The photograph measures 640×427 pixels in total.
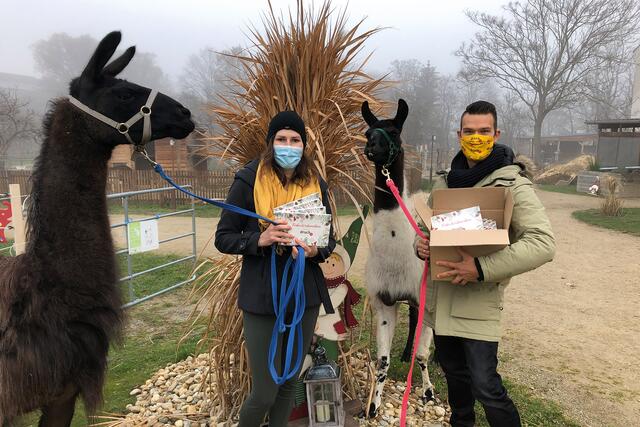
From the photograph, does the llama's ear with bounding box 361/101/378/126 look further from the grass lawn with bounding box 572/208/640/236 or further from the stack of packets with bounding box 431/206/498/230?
the grass lawn with bounding box 572/208/640/236

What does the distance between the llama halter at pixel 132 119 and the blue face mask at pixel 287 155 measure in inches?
22.5

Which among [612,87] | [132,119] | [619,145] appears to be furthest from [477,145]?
[612,87]

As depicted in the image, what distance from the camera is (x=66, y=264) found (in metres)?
1.68

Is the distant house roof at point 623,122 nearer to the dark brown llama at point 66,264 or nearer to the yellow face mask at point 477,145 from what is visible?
the yellow face mask at point 477,145

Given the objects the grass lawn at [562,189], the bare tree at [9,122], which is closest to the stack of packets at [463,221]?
the grass lawn at [562,189]

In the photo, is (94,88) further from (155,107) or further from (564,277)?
(564,277)

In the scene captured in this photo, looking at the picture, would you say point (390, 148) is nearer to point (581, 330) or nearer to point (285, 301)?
point (285, 301)

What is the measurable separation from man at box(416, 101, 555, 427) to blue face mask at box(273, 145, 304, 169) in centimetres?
73

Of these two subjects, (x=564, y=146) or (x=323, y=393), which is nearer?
(x=323, y=393)

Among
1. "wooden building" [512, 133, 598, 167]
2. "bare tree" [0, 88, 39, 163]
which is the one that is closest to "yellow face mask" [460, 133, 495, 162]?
"bare tree" [0, 88, 39, 163]

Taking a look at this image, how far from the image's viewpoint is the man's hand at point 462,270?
5.85 feet

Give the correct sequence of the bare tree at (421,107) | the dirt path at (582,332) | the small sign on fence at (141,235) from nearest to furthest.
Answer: the dirt path at (582,332)
the small sign on fence at (141,235)
the bare tree at (421,107)

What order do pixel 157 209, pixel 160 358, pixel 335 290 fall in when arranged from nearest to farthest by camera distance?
1. pixel 335 290
2. pixel 160 358
3. pixel 157 209

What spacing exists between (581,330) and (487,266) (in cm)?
383
